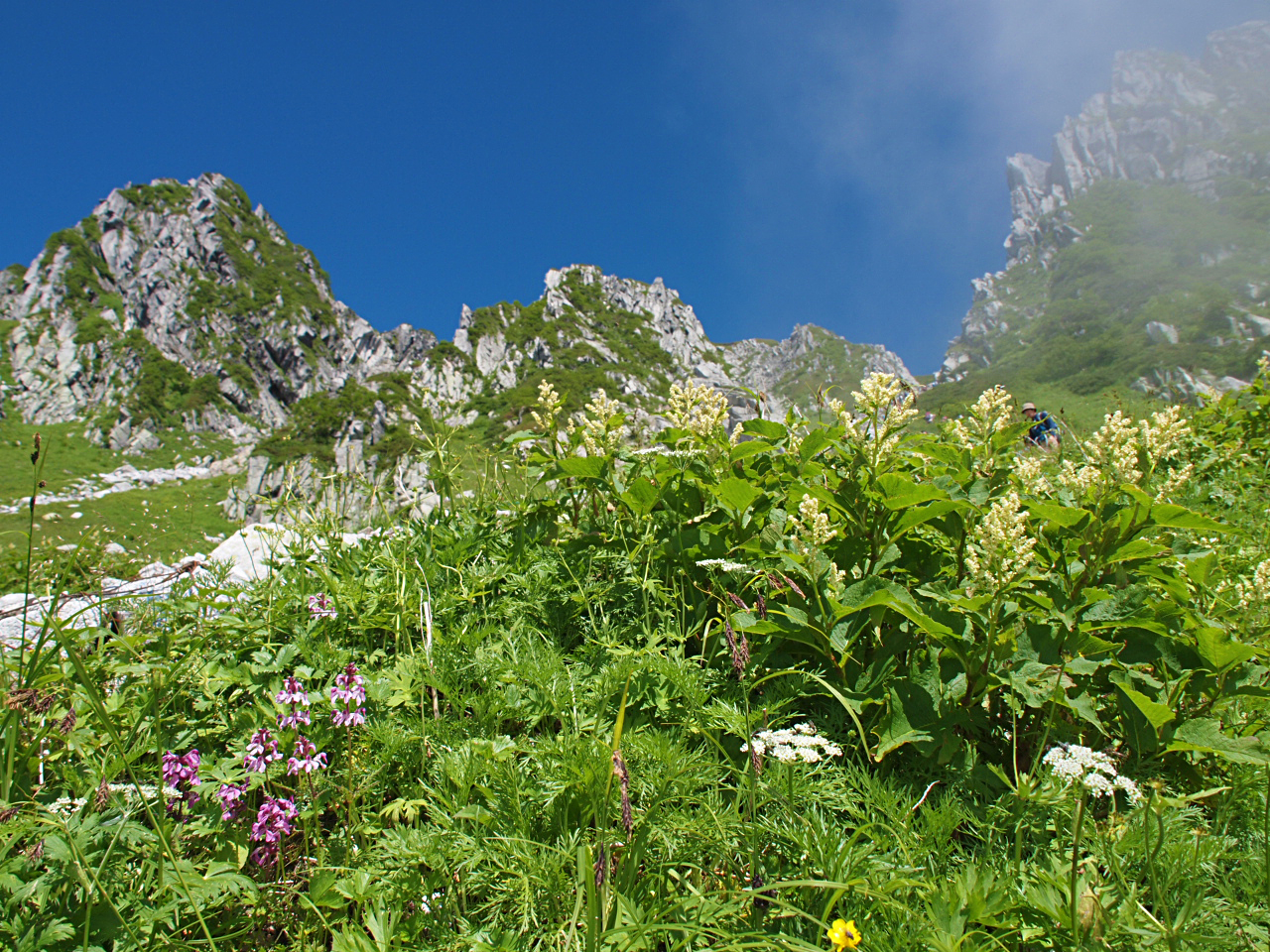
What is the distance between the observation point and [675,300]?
17550 centimetres

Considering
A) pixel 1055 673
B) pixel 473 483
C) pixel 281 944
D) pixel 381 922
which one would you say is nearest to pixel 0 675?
pixel 281 944

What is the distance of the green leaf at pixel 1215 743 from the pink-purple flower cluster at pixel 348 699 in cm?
323

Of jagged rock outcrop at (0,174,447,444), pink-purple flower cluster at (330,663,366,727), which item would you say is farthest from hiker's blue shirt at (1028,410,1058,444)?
jagged rock outcrop at (0,174,447,444)

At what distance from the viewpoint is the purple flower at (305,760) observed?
2232 mm

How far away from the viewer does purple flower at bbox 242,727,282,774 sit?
224 centimetres

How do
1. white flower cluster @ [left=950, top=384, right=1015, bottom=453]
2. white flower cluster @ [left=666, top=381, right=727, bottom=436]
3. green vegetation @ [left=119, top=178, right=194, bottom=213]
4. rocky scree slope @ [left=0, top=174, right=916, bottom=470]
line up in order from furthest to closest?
green vegetation @ [left=119, top=178, right=194, bottom=213]
rocky scree slope @ [left=0, top=174, right=916, bottom=470]
white flower cluster @ [left=666, top=381, right=727, bottom=436]
white flower cluster @ [left=950, top=384, right=1015, bottom=453]

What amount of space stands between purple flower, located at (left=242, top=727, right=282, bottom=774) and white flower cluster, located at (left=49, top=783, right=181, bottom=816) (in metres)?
0.24

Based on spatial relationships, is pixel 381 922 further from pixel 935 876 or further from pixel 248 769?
pixel 935 876

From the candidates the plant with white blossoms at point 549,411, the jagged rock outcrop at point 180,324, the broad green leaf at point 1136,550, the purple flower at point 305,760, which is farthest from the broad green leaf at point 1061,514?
the jagged rock outcrop at point 180,324

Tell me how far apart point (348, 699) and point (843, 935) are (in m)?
2.10

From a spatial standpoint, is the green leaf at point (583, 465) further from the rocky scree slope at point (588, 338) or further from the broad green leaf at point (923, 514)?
the rocky scree slope at point (588, 338)

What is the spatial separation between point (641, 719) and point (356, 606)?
1956mm

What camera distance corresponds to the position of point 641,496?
10.6ft

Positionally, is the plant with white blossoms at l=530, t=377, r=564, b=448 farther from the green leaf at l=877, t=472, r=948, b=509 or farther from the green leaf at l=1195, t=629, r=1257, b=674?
the green leaf at l=1195, t=629, r=1257, b=674
